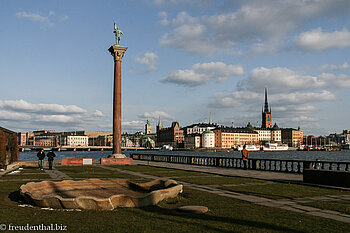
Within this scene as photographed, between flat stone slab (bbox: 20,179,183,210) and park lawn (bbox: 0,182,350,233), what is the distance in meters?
0.30

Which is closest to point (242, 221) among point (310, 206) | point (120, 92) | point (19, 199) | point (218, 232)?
point (218, 232)

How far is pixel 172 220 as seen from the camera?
9.47 meters

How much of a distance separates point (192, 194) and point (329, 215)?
5.75 m

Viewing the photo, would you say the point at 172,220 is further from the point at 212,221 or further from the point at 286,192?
the point at 286,192

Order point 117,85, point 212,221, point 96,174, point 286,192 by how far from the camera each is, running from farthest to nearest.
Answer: point 117,85 < point 96,174 < point 286,192 < point 212,221

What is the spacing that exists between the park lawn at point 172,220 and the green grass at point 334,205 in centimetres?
165

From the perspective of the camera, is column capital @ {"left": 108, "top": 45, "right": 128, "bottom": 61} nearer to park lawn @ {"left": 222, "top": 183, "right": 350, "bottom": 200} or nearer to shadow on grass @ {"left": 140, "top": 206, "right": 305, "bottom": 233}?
park lawn @ {"left": 222, "top": 183, "right": 350, "bottom": 200}

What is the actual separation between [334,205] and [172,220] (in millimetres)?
6032

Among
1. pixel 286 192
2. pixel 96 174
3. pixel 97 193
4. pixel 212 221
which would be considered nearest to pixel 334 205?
pixel 286 192

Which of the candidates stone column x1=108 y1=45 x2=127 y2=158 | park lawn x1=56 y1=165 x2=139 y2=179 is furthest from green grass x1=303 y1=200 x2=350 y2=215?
stone column x1=108 y1=45 x2=127 y2=158

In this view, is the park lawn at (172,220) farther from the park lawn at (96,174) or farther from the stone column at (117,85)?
the stone column at (117,85)

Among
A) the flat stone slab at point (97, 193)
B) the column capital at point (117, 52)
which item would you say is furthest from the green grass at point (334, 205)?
the column capital at point (117, 52)

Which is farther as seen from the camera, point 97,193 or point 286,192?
point 286,192

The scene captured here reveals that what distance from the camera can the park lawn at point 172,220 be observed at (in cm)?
854
